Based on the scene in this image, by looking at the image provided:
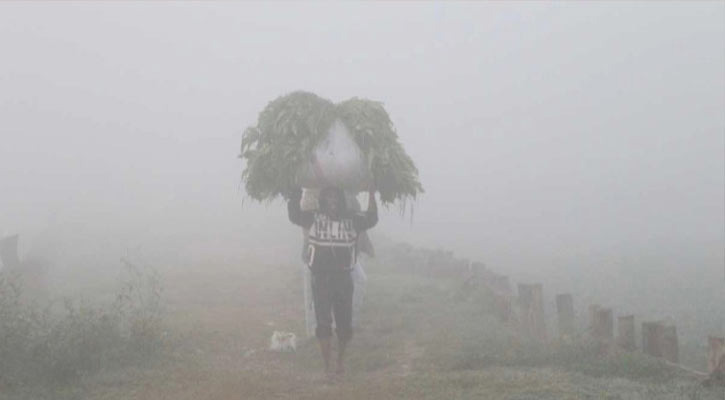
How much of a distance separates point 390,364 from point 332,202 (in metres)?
1.90

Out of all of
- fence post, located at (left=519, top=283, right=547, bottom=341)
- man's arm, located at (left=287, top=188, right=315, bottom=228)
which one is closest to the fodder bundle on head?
man's arm, located at (left=287, top=188, right=315, bottom=228)

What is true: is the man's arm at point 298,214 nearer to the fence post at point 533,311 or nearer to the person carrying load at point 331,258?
the person carrying load at point 331,258

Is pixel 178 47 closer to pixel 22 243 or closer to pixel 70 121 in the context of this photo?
pixel 70 121

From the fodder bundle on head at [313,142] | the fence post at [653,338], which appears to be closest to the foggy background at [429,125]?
the fodder bundle on head at [313,142]

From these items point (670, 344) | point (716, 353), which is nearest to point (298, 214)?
point (670, 344)

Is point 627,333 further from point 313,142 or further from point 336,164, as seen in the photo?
point 313,142

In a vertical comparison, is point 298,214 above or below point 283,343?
above

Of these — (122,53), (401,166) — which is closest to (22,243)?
(401,166)

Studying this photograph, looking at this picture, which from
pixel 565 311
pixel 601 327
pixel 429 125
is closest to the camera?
pixel 601 327

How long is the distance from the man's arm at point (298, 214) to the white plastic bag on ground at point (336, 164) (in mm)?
185

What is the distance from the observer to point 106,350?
864 centimetres

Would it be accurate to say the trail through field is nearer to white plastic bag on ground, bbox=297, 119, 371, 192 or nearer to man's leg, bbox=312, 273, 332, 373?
man's leg, bbox=312, 273, 332, 373

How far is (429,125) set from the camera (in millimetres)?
62156

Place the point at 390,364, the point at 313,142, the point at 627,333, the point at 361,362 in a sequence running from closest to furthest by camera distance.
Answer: the point at 627,333, the point at 313,142, the point at 390,364, the point at 361,362
